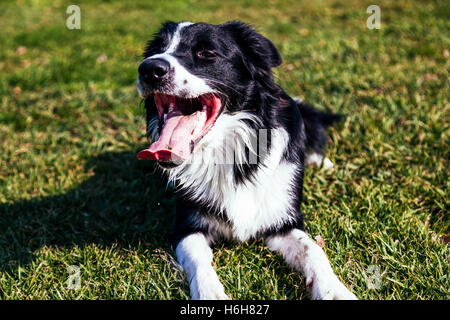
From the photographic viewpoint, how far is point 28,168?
11.7 ft

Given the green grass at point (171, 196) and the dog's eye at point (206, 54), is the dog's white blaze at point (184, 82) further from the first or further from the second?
the green grass at point (171, 196)

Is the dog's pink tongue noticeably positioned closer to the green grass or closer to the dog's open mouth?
the dog's open mouth

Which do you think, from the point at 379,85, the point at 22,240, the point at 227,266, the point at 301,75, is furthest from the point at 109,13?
the point at 227,266

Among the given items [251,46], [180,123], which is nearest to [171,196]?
[180,123]

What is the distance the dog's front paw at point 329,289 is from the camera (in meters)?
1.93

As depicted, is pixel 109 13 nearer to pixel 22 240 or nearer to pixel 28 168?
pixel 28 168

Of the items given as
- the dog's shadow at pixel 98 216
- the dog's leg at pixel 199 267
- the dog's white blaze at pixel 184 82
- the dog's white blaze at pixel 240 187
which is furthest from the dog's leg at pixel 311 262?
the dog's white blaze at pixel 184 82

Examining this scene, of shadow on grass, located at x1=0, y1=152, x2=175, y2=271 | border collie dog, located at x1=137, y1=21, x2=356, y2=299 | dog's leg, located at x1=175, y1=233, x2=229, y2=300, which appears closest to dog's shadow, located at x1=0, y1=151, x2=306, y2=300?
shadow on grass, located at x1=0, y1=152, x2=175, y2=271

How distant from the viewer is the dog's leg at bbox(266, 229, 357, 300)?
1953 millimetres

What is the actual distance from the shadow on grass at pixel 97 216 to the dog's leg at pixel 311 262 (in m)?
0.75

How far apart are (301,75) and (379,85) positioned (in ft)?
2.95

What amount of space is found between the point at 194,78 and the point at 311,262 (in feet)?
3.77

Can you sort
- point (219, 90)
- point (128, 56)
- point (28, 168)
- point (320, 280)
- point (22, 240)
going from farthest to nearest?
point (128, 56) → point (28, 168) → point (22, 240) → point (219, 90) → point (320, 280)

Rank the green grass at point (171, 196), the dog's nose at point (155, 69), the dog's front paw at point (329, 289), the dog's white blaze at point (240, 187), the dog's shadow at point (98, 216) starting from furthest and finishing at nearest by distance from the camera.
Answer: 1. the dog's shadow at point (98, 216)
2. the dog's white blaze at point (240, 187)
3. the green grass at point (171, 196)
4. the dog's nose at point (155, 69)
5. the dog's front paw at point (329, 289)
